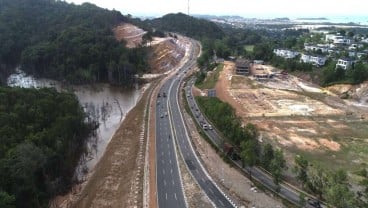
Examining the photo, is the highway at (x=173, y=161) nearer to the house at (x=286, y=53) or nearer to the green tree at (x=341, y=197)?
the green tree at (x=341, y=197)

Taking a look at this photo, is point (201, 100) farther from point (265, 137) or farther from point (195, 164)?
point (195, 164)

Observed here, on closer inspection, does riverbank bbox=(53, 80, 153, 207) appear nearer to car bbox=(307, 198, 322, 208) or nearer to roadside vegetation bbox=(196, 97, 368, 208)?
roadside vegetation bbox=(196, 97, 368, 208)

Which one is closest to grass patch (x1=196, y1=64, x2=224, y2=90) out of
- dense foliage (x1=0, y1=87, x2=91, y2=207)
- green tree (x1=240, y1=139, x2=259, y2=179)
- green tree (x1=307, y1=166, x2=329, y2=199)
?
dense foliage (x1=0, y1=87, x2=91, y2=207)

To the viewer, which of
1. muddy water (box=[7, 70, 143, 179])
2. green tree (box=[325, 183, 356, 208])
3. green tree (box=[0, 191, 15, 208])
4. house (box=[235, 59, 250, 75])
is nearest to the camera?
green tree (box=[325, 183, 356, 208])

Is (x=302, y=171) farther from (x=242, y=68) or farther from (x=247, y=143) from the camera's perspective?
(x=242, y=68)

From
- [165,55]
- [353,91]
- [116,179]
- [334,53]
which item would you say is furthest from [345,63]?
[116,179]

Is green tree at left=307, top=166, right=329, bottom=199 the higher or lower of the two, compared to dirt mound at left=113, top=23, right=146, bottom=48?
lower
